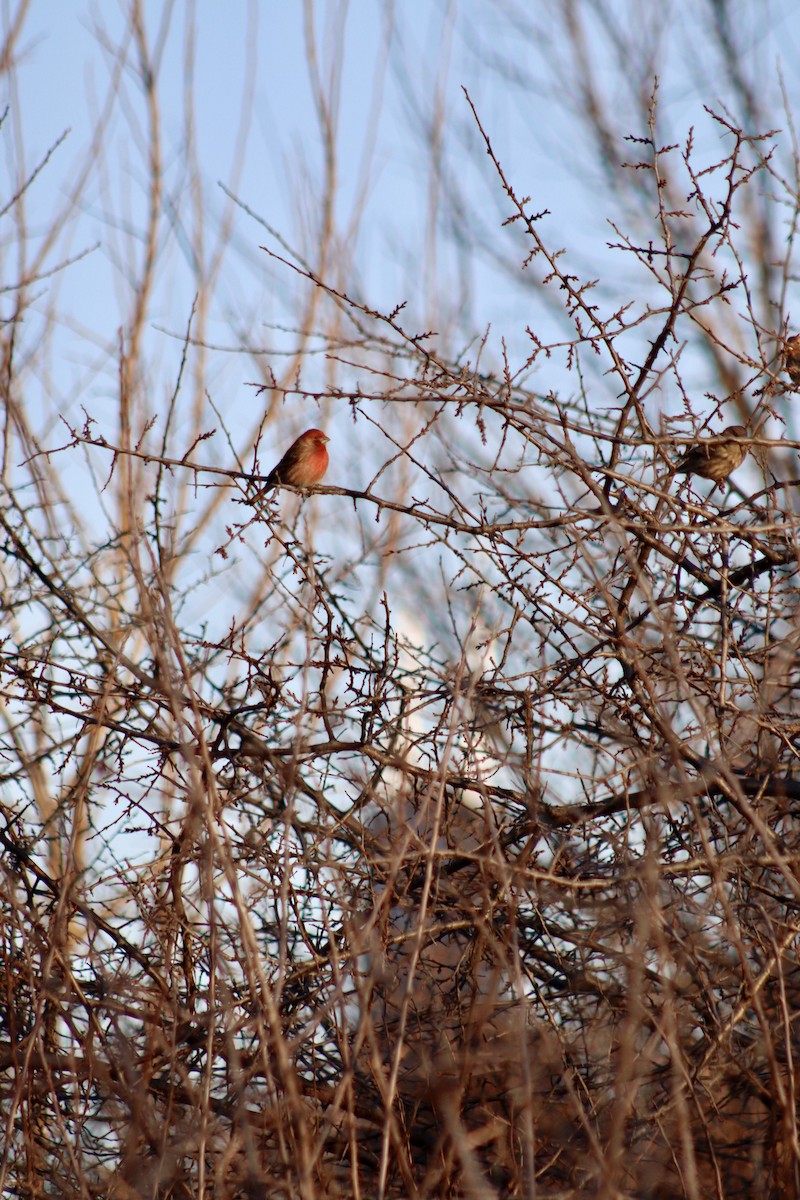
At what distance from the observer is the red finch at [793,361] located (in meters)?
3.53

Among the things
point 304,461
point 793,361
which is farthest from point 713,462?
point 304,461

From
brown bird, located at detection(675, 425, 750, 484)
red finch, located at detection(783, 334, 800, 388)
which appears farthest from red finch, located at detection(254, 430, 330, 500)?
red finch, located at detection(783, 334, 800, 388)

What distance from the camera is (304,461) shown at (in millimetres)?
6047

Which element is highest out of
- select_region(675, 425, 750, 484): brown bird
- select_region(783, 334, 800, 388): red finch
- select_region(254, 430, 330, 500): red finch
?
select_region(254, 430, 330, 500): red finch

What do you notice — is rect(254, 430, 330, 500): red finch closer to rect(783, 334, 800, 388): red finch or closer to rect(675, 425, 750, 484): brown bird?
rect(675, 425, 750, 484): brown bird

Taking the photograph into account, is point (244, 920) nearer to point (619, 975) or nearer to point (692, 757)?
point (692, 757)

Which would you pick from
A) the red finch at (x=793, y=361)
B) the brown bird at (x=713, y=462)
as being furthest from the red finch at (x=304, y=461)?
the red finch at (x=793, y=361)

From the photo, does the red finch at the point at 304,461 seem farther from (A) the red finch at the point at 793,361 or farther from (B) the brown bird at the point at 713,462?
(A) the red finch at the point at 793,361

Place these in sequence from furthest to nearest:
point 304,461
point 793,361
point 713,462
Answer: point 304,461
point 713,462
point 793,361

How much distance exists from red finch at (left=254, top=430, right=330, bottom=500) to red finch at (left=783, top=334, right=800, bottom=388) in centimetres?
281

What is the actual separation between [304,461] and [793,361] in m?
2.89

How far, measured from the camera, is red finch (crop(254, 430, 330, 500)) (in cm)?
600

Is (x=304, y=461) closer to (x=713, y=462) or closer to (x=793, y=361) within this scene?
(x=713, y=462)

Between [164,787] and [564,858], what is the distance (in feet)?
3.88
